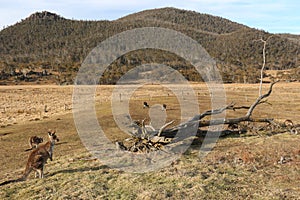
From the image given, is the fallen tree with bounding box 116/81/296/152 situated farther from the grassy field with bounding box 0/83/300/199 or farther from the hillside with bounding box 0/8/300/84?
the hillside with bounding box 0/8/300/84

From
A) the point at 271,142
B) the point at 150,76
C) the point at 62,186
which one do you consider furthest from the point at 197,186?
the point at 150,76

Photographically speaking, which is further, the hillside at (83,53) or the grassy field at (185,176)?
the hillside at (83,53)

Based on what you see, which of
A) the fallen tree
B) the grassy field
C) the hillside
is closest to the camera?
the grassy field

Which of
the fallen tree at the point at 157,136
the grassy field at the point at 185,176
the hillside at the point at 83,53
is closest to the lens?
the grassy field at the point at 185,176

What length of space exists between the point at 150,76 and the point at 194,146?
66216 mm

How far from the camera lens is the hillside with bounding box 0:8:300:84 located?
93.8 meters

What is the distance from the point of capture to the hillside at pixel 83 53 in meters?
93.8

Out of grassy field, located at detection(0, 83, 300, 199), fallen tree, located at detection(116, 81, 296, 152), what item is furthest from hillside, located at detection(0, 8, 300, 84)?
grassy field, located at detection(0, 83, 300, 199)

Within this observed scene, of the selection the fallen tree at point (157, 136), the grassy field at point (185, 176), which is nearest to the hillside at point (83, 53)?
the fallen tree at point (157, 136)

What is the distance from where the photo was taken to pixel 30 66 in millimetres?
106562

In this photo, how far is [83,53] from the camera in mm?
130250

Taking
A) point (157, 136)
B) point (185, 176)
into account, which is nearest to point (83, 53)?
point (157, 136)

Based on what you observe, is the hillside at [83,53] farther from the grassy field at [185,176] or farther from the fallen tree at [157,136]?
the grassy field at [185,176]

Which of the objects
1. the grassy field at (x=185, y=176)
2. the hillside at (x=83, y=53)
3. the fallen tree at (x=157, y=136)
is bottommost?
the grassy field at (x=185, y=176)
